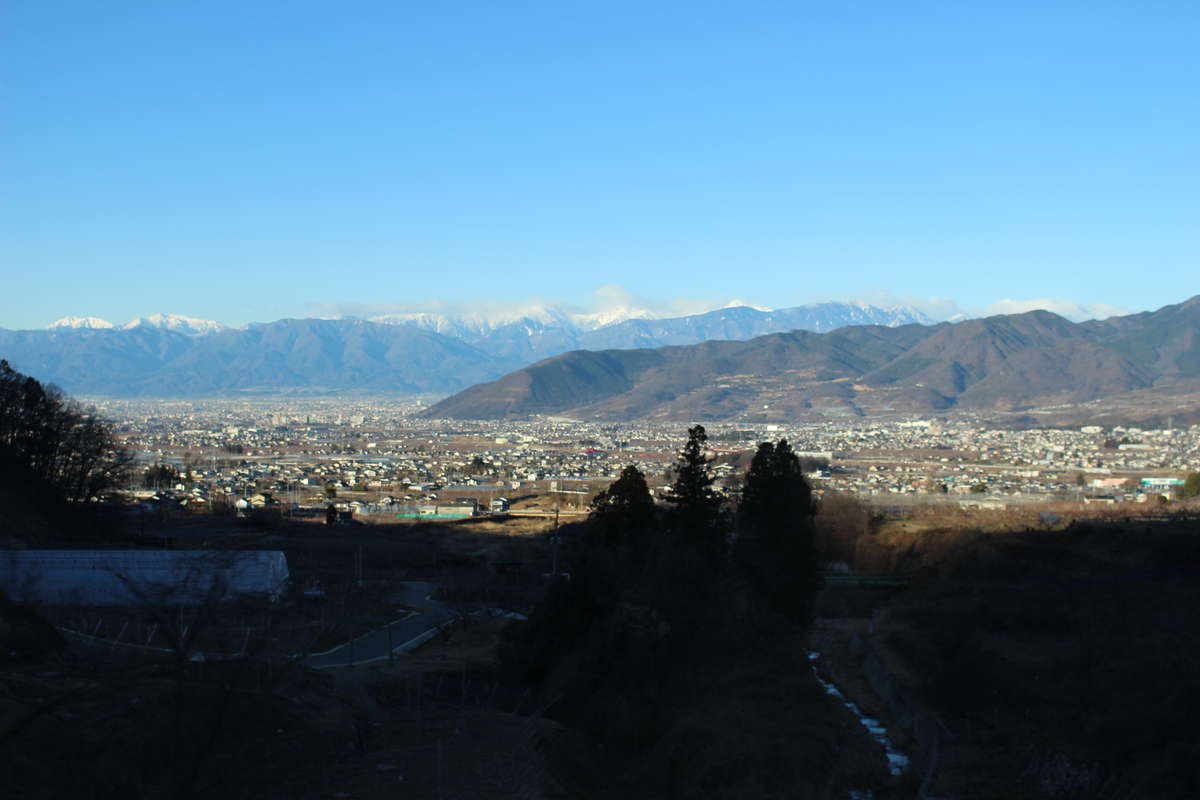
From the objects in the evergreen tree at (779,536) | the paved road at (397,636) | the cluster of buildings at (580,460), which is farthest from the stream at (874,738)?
the cluster of buildings at (580,460)

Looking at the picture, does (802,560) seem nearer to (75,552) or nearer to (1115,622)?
(1115,622)

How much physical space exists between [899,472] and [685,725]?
9025cm

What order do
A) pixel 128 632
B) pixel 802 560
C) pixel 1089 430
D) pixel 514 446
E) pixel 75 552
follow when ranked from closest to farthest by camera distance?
pixel 128 632, pixel 802 560, pixel 75 552, pixel 514 446, pixel 1089 430

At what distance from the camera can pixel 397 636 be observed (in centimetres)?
2684

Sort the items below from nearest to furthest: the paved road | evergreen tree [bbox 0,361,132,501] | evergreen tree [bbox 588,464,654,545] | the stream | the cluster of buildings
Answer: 1. the stream
2. the paved road
3. evergreen tree [bbox 588,464,654,545]
4. evergreen tree [bbox 0,361,132,501]
5. the cluster of buildings

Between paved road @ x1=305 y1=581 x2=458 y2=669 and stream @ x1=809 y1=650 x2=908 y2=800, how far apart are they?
8813 mm

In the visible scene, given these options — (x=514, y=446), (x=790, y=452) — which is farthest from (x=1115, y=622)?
(x=514, y=446)

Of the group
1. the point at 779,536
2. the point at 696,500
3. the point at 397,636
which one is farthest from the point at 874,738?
the point at 397,636

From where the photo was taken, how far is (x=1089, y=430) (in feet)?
521

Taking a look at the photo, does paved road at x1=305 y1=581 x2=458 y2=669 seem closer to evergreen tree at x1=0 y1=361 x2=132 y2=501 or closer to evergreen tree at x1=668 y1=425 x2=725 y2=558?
evergreen tree at x1=668 y1=425 x2=725 y2=558

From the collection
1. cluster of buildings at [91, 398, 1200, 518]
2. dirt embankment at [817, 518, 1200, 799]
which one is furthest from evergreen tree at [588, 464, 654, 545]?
cluster of buildings at [91, 398, 1200, 518]

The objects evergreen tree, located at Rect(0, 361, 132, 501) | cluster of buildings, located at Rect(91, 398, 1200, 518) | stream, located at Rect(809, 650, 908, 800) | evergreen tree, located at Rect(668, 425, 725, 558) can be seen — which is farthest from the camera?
cluster of buildings, located at Rect(91, 398, 1200, 518)

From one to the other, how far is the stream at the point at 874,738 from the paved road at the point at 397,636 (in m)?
8.81

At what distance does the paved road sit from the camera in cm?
2295
